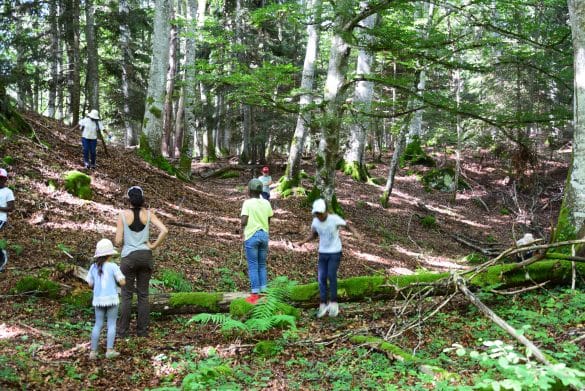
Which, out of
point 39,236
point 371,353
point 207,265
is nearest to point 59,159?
point 39,236

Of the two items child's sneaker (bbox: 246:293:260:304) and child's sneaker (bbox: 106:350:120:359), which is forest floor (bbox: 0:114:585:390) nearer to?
child's sneaker (bbox: 106:350:120:359)

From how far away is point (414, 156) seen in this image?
2811cm

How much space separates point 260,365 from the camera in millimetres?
5316

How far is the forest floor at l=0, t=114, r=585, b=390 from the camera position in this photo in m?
4.89

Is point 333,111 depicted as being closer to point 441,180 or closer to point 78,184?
point 78,184

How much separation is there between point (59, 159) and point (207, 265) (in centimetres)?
605

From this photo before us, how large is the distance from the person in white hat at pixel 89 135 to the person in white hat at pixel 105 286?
27.0 ft

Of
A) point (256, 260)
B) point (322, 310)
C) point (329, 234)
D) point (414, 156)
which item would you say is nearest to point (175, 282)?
point (256, 260)

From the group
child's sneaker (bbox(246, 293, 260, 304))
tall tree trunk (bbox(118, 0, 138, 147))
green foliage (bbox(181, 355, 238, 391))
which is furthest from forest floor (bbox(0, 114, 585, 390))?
tall tree trunk (bbox(118, 0, 138, 147))

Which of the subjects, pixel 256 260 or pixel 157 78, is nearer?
pixel 256 260

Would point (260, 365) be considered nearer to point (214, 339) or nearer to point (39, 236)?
point (214, 339)

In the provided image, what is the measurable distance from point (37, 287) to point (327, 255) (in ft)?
14.6

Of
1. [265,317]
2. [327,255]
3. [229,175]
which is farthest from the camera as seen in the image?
[229,175]

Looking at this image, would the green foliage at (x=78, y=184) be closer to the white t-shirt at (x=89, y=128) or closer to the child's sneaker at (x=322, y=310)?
the white t-shirt at (x=89, y=128)
